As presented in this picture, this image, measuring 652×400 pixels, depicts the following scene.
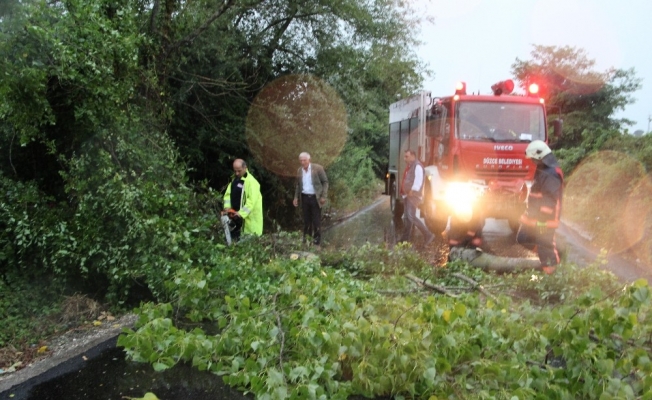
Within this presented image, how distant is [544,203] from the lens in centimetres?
780

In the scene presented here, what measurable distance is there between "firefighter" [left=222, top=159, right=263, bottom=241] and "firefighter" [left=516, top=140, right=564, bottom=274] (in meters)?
3.76

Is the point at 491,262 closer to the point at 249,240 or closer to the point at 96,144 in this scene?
the point at 249,240

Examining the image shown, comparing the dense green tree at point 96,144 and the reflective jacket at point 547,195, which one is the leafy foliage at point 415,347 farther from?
the reflective jacket at point 547,195

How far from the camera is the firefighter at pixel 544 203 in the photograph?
775cm

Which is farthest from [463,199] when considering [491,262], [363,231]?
[363,231]

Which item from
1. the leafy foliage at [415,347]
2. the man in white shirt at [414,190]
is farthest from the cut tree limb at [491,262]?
the leafy foliage at [415,347]

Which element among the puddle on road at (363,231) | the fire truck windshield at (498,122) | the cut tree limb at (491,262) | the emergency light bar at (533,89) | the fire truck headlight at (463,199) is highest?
the emergency light bar at (533,89)

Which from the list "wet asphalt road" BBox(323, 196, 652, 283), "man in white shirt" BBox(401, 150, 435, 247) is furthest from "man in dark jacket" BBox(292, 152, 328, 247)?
"man in white shirt" BBox(401, 150, 435, 247)

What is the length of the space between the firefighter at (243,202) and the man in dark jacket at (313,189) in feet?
6.16

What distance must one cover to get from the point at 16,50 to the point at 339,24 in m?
7.95

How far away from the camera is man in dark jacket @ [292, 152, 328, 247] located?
1028 cm

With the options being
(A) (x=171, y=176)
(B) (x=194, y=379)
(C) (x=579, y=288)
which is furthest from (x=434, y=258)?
(B) (x=194, y=379)

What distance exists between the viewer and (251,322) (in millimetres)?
3973

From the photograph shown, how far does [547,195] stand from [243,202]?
415cm
